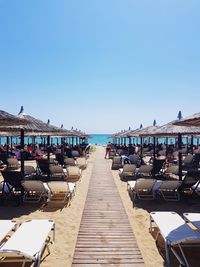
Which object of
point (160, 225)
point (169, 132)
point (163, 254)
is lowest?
point (163, 254)

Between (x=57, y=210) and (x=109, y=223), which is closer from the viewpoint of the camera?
(x=109, y=223)

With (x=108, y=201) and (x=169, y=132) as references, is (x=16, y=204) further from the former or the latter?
(x=169, y=132)

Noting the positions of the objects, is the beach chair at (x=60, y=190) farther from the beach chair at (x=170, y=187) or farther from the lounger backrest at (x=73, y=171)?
the lounger backrest at (x=73, y=171)

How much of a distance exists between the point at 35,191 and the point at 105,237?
3.43 meters

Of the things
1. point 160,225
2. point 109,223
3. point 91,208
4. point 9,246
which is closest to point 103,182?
point 91,208

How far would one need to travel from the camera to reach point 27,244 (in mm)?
4383

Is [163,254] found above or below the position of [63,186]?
below

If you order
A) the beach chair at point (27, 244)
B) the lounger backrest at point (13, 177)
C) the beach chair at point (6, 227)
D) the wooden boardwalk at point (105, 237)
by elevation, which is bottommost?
the wooden boardwalk at point (105, 237)

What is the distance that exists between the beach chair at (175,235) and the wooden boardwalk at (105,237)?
1.65 ft

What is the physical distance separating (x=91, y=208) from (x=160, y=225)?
2.66m

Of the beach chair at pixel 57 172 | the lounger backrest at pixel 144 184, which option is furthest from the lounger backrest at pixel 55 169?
the lounger backrest at pixel 144 184

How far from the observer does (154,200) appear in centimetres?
857

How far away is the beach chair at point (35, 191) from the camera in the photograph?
8.04 meters

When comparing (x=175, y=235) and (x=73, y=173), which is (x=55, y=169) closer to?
(x=73, y=173)
